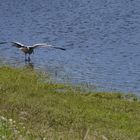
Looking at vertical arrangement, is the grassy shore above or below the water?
above

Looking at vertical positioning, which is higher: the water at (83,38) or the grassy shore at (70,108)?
the grassy shore at (70,108)

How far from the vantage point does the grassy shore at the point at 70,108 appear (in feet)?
41.7

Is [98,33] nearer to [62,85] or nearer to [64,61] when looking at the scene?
[64,61]

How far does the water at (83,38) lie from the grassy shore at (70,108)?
2.77 m

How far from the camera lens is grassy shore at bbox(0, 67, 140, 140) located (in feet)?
41.7

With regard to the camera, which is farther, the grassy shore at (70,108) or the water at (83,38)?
the water at (83,38)

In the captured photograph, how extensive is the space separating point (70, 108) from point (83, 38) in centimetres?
2461

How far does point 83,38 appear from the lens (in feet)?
139

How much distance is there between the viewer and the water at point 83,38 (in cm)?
2858

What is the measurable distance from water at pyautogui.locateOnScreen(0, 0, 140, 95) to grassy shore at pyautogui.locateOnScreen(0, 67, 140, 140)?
277 cm

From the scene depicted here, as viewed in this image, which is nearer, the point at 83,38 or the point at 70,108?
the point at 70,108

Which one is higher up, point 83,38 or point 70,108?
point 70,108

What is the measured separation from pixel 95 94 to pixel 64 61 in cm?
1084

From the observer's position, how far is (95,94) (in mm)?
22625
